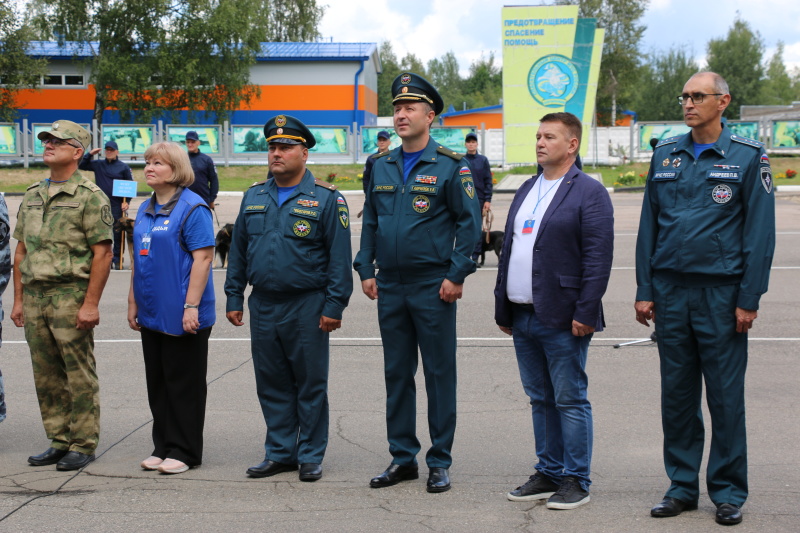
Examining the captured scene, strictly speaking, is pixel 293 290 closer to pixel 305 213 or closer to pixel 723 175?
pixel 305 213

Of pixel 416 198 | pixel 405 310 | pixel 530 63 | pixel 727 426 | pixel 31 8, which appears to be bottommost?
pixel 727 426

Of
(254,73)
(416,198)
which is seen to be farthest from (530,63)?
(416,198)

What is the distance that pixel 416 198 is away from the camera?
16.4 ft

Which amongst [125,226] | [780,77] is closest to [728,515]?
[125,226]

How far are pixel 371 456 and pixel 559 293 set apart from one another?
1.70 m

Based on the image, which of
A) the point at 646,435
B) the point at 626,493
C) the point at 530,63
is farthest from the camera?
the point at 530,63

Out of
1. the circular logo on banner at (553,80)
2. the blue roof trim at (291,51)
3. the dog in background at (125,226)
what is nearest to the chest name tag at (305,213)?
the dog in background at (125,226)

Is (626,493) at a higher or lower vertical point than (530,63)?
lower

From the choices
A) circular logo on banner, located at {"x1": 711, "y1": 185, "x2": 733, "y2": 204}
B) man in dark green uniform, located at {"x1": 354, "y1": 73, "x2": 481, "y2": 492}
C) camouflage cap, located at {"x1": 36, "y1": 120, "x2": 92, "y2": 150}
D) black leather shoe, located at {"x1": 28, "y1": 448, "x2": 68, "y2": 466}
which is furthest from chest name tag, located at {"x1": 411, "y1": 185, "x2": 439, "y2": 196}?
black leather shoe, located at {"x1": 28, "y1": 448, "x2": 68, "y2": 466}

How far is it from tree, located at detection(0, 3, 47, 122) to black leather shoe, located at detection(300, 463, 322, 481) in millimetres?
46373

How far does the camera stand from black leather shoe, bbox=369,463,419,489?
16.5ft

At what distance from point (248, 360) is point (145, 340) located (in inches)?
113

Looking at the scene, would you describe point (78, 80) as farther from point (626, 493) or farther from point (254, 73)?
point (626, 493)

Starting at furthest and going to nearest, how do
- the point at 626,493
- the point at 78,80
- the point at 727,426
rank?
the point at 78,80
the point at 626,493
the point at 727,426
